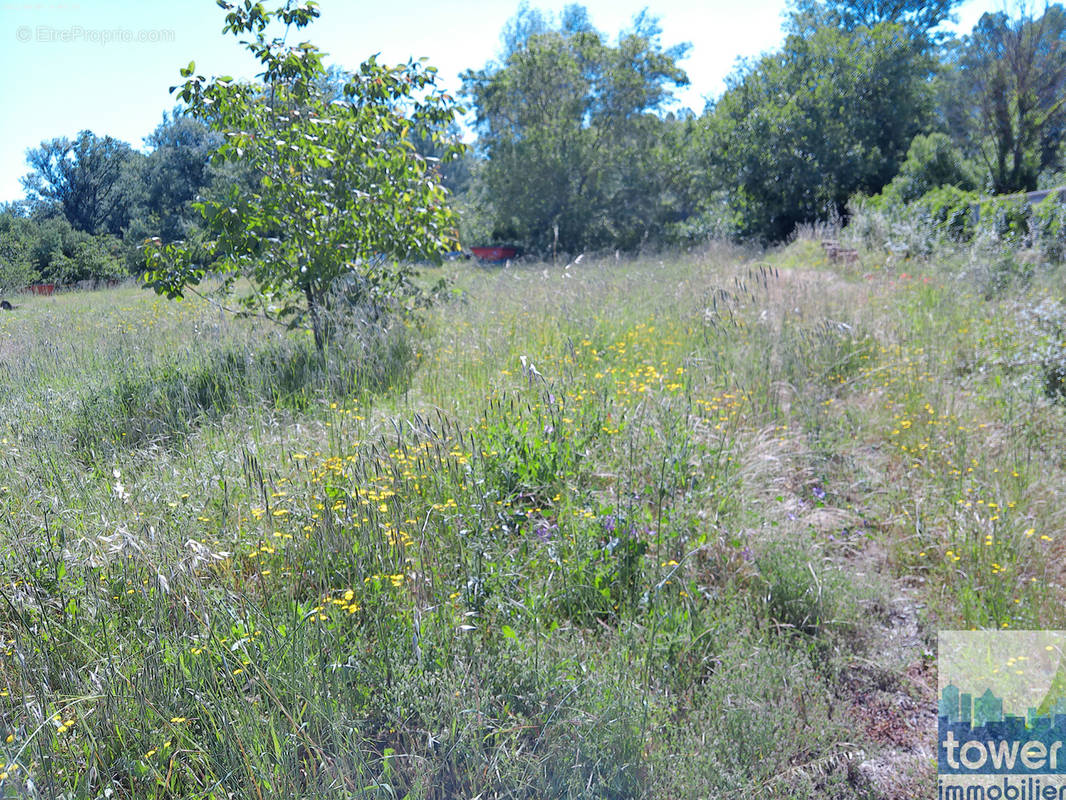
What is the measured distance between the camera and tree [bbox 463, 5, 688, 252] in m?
22.5

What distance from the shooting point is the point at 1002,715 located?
247 cm

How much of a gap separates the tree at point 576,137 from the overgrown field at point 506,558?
17.9m

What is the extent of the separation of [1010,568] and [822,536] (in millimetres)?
839

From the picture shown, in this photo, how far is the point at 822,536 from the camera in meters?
3.59

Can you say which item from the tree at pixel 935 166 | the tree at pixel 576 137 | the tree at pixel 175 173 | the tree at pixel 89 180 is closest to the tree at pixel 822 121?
the tree at pixel 935 166

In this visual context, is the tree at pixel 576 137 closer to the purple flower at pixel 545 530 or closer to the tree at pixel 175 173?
the tree at pixel 175 173

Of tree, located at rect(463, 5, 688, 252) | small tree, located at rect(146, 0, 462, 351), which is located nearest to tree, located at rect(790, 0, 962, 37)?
tree, located at rect(463, 5, 688, 252)

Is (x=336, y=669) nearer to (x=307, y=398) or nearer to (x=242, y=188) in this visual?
(x=307, y=398)

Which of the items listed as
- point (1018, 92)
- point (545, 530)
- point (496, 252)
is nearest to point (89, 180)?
point (545, 530)

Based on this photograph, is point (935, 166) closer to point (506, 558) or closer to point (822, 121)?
point (822, 121)

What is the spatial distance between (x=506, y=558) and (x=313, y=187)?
15.5 ft

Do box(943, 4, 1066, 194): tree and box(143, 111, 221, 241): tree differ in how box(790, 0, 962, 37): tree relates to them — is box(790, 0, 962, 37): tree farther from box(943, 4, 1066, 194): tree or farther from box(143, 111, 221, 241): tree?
box(143, 111, 221, 241): tree

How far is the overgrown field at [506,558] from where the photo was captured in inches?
79.9

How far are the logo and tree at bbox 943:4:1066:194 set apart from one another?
2081 cm
